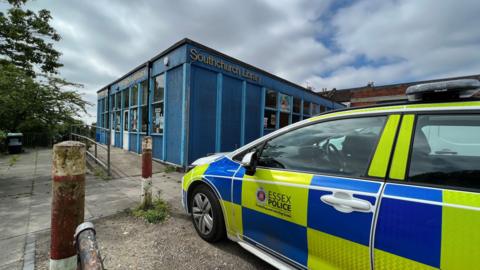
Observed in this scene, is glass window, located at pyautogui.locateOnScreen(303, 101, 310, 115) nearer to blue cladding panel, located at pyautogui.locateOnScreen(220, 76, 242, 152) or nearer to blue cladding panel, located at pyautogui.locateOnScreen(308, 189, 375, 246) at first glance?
blue cladding panel, located at pyautogui.locateOnScreen(220, 76, 242, 152)

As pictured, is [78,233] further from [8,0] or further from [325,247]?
[8,0]

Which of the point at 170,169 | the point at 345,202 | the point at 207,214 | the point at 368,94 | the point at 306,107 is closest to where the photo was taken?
the point at 345,202

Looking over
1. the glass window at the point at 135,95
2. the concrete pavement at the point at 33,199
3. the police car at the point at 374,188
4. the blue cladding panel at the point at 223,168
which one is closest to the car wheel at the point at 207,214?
the blue cladding panel at the point at 223,168

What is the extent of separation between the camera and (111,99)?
45.2 ft

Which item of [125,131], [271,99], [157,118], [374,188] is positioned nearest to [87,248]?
[374,188]

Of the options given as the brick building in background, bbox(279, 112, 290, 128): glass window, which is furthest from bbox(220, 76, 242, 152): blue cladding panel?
the brick building in background

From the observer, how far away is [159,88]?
8562 mm

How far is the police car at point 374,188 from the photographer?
1232mm

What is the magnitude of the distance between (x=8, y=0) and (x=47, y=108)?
6497 millimetres

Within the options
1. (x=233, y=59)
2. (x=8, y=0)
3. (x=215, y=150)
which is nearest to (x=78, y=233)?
(x=215, y=150)

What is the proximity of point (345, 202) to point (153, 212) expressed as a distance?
9.56ft

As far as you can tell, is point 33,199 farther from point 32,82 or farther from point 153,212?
point 32,82

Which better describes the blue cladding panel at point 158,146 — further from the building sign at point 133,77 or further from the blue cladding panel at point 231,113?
the building sign at point 133,77

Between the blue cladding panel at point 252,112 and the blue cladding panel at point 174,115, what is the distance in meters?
2.89
